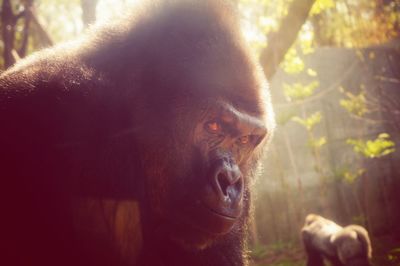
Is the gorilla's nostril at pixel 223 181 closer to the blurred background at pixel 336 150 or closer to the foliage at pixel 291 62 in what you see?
the foliage at pixel 291 62

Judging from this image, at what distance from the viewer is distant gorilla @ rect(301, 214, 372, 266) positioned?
249 inches

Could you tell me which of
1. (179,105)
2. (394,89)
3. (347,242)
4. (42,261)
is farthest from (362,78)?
(42,261)

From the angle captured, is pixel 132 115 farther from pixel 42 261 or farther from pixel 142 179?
pixel 42 261

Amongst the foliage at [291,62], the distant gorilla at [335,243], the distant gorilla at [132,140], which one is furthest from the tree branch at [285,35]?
the distant gorilla at [335,243]

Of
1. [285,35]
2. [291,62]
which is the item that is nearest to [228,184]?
[285,35]

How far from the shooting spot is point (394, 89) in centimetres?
1234

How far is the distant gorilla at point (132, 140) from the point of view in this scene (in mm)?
1985

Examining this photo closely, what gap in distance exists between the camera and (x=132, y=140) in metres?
2.24

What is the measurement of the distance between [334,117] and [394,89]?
220 centimetres

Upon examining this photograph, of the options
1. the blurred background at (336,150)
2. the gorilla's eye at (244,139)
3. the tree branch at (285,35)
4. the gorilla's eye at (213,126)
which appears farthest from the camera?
the blurred background at (336,150)

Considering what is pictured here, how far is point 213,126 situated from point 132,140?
21.3 inches

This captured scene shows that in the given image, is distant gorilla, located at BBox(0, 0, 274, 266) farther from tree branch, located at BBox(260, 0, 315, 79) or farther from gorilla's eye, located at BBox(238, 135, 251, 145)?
tree branch, located at BBox(260, 0, 315, 79)

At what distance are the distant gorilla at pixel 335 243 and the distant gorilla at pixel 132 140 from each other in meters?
4.37

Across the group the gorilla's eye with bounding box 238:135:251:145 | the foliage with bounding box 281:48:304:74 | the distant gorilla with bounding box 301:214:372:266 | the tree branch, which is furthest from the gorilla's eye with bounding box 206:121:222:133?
the distant gorilla with bounding box 301:214:372:266
